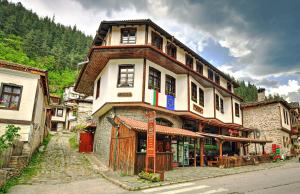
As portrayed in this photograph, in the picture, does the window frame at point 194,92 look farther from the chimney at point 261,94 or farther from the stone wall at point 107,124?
the chimney at point 261,94

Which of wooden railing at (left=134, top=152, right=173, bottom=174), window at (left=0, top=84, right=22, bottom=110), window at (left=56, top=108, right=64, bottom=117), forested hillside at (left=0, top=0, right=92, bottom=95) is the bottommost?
wooden railing at (left=134, top=152, right=173, bottom=174)

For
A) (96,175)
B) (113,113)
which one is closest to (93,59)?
(113,113)

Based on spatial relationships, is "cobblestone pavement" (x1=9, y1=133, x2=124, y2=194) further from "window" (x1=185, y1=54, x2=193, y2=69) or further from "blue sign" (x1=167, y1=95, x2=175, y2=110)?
"window" (x1=185, y1=54, x2=193, y2=69)

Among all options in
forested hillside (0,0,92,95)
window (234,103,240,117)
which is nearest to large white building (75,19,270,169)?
window (234,103,240,117)

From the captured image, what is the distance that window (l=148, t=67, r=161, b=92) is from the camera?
52.8 feet

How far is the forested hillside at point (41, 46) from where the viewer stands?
63422 mm

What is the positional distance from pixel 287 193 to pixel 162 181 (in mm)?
5046

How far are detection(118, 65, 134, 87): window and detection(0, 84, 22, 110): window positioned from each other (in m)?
6.60

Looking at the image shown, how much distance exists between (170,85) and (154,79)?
2.06m

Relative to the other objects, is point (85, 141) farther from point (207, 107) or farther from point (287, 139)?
point (287, 139)

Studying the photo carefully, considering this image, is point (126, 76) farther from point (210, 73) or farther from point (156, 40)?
point (210, 73)

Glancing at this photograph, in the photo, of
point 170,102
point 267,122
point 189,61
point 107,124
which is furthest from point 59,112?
point 267,122

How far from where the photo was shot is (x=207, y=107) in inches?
876

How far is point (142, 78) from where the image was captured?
1540 centimetres
